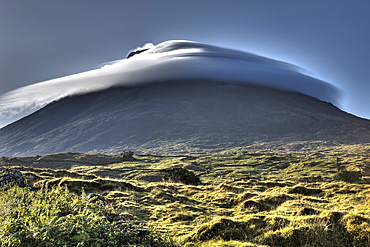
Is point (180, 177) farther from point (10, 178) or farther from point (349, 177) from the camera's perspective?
point (349, 177)

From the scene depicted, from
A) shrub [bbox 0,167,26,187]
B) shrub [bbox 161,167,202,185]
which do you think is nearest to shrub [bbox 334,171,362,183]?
shrub [bbox 161,167,202,185]

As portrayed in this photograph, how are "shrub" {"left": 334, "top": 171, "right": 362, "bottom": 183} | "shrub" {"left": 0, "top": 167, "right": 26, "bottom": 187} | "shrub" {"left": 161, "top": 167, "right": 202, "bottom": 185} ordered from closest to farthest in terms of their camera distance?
"shrub" {"left": 0, "top": 167, "right": 26, "bottom": 187}
"shrub" {"left": 161, "top": 167, "right": 202, "bottom": 185}
"shrub" {"left": 334, "top": 171, "right": 362, "bottom": 183}

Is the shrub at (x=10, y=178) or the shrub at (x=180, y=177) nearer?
the shrub at (x=10, y=178)

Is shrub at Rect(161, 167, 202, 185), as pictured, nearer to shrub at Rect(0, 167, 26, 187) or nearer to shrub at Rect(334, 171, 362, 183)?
shrub at Rect(334, 171, 362, 183)

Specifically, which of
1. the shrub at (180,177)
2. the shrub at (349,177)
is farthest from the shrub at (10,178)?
the shrub at (349,177)

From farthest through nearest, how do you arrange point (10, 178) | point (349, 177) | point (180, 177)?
point (349, 177) → point (180, 177) → point (10, 178)

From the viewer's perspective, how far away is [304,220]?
10.7 metres

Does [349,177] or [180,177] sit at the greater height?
[180,177]

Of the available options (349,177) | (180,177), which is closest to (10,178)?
(180,177)

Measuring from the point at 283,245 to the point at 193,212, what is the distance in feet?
25.7

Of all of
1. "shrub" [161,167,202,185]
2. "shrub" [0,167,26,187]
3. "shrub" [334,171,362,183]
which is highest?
"shrub" [0,167,26,187]

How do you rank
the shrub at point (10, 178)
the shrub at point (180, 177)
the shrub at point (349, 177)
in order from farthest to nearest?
1. the shrub at point (349, 177)
2. the shrub at point (180, 177)
3. the shrub at point (10, 178)

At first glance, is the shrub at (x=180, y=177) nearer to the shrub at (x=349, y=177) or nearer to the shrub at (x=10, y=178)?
the shrub at (x=349, y=177)

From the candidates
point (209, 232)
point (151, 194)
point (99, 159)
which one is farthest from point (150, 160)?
point (209, 232)
